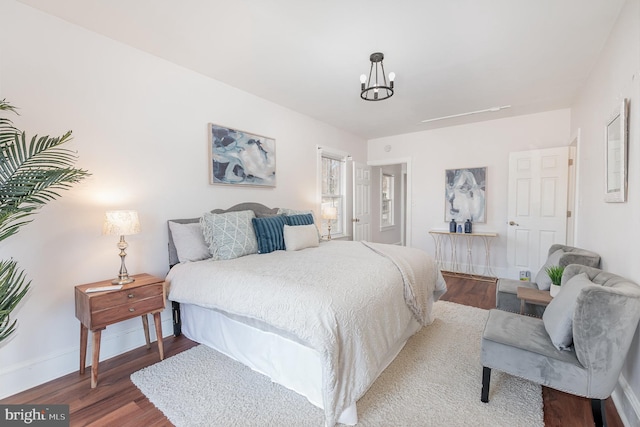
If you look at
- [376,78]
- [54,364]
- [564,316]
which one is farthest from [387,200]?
[54,364]

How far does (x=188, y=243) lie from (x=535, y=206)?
4767 mm

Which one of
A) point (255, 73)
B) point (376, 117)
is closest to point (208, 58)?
point (255, 73)

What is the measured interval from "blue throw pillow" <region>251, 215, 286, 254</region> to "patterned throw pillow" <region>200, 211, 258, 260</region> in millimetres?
71

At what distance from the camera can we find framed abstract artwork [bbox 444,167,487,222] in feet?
15.4

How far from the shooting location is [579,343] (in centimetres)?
147

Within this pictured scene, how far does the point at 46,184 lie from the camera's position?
65.1 inches

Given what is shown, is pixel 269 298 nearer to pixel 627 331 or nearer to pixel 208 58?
pixel 627 331

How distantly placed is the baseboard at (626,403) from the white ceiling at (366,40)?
8.19 ft

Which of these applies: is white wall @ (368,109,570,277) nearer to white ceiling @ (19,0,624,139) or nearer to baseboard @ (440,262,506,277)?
baseboard @ (440,262,506,277)

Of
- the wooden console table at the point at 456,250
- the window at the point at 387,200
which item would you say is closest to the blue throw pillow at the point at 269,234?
the wooden console table at the point at 456,250

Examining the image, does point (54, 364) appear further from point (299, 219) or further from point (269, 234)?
point (299, 219)

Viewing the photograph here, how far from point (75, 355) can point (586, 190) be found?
4.93m

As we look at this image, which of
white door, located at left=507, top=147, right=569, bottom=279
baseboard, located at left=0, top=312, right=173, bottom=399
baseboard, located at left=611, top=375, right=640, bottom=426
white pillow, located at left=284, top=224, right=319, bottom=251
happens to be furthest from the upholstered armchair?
baseboard, located at left=0, top=312, right=173, bottom=399

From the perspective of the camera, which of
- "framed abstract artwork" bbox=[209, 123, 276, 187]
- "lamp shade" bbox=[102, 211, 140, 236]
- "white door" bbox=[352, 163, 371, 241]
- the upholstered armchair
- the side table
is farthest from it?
"white door" bbox=[352, 163, 371, 241]
